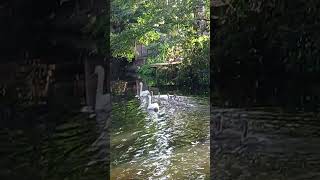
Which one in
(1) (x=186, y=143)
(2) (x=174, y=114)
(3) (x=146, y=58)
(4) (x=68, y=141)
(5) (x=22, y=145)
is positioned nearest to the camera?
(5) (x=22, y=145)

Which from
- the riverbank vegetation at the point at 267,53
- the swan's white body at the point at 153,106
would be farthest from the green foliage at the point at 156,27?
the riverbank vegetation at the point at 267,53

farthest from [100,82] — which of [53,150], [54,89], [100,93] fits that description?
[53,150]

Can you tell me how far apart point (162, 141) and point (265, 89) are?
4.85 feet

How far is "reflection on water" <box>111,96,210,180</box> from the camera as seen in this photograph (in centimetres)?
326

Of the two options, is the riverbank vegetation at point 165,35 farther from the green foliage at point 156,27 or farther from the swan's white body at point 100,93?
the swan's white body at point 100,93

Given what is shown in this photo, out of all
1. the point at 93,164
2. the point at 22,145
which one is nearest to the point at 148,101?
the point at 93,164

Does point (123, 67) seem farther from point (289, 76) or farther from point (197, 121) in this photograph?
point (289, 76)

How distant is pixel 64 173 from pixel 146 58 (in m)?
1.90

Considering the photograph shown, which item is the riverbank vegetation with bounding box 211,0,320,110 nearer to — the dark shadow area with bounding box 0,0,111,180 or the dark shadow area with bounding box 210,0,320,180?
the dark shadow area with bounding box 210,0,320,180

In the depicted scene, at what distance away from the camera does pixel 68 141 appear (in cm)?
232

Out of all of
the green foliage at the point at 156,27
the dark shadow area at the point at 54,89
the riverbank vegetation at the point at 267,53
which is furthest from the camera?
the green foliage at the point at 156,27

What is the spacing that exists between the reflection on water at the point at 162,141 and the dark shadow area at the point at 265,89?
0.69m

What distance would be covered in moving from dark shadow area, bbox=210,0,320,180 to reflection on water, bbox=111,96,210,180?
69 cm

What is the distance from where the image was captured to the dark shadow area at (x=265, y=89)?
92.6 inches
